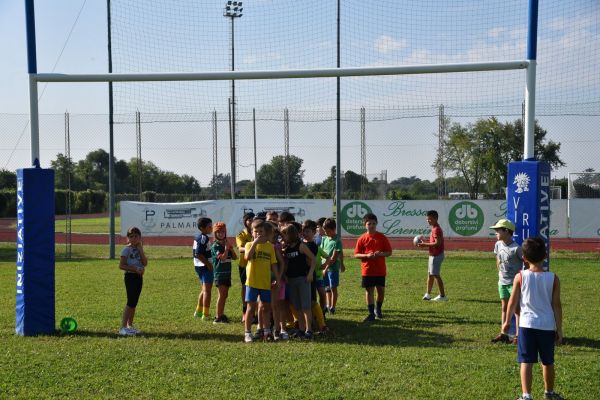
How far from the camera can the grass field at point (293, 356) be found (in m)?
6.79

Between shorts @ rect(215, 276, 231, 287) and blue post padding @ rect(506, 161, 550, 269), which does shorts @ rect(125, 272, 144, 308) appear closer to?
shorts @ rect(215, 276, 231, 287)

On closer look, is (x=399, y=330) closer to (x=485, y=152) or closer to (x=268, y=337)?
(x=268, y=337)

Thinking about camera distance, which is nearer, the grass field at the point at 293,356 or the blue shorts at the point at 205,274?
the grass field at the point at 293,356

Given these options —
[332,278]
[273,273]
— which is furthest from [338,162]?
[273,273]

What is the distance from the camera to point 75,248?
88.9 feet

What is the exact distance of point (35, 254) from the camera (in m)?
9.84

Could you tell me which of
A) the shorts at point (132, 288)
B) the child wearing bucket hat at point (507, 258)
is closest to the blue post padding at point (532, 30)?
the child wearing bucket hat at point (507, 258)

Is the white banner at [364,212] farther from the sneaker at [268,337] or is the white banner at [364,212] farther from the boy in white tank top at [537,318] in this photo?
the boy in white tank top at [537,318]

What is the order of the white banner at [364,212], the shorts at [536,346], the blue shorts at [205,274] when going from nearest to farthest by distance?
the shorts at [536,346], the blue shorts at [205,274], the white banner at [364,212]

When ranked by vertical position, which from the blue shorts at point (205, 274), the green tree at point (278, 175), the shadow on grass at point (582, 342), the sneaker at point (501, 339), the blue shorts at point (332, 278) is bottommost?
the shadow on grass at point (582, 342)

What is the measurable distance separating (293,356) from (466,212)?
1558 cm

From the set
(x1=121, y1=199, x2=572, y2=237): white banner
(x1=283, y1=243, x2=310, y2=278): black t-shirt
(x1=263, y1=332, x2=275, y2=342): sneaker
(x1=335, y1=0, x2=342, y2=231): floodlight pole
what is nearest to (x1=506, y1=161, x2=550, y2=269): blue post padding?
(x1=283, y1=243, x2=310, y2=278): black t-shirt

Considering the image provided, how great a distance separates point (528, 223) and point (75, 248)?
71.6ft

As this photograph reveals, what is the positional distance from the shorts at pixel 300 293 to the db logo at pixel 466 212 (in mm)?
14004
